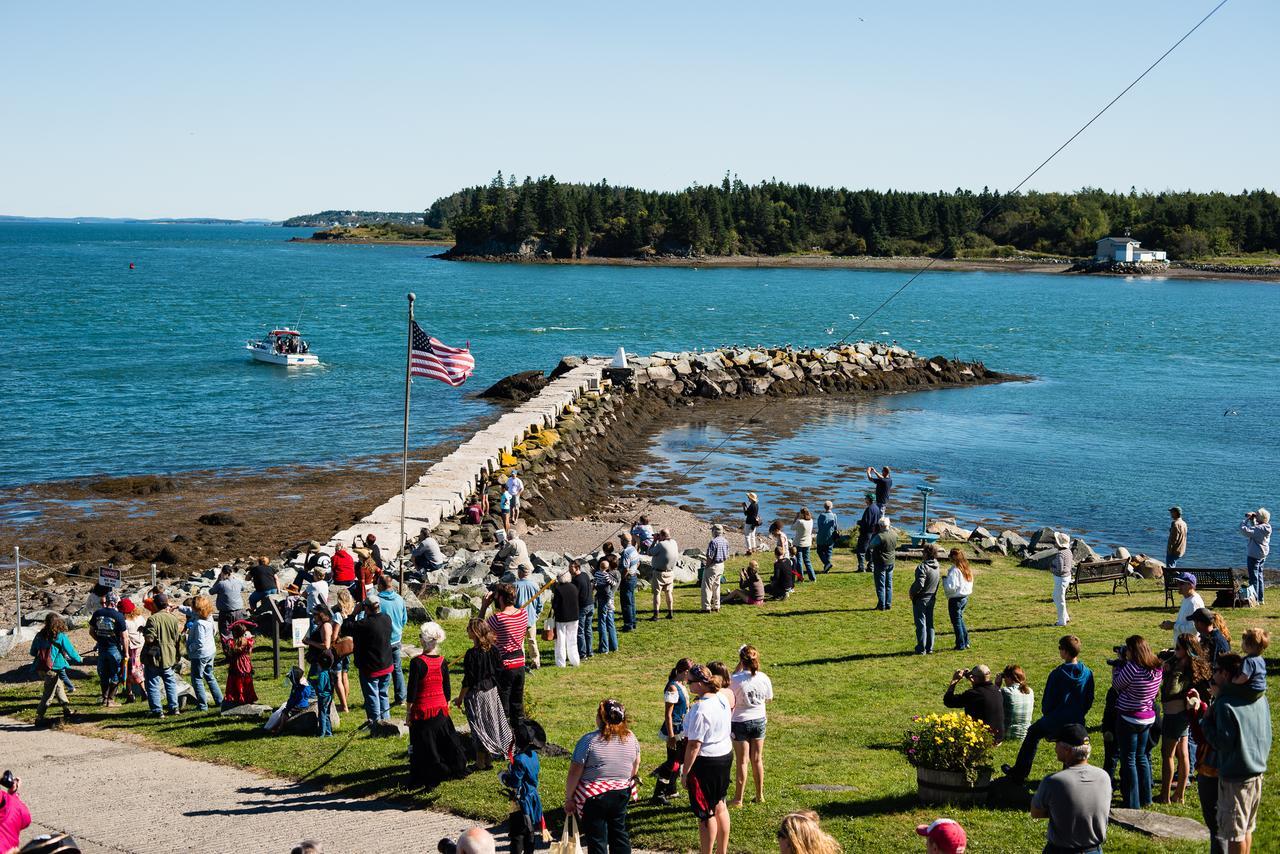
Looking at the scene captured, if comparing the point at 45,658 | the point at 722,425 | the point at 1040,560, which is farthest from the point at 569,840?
the point at 722,425

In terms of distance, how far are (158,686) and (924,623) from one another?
29.6 ft

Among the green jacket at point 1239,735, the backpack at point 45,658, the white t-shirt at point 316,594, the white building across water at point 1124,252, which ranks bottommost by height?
the white t-shirt at point 316,594

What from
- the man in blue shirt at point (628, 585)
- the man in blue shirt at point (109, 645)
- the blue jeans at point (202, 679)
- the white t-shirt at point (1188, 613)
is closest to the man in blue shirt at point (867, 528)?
the man in blue shirt at point (628, 585)

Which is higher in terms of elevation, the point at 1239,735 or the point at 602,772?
the point at 1239,735

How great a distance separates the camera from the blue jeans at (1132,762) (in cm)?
953

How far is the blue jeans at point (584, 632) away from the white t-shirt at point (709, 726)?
6.72m

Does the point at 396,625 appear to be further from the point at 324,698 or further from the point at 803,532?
the point at 803,532

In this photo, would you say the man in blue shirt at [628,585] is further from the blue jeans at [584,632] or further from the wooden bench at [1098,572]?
the wooden bench at [1098,572]

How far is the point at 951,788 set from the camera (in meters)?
9.60

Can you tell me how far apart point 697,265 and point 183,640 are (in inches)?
7323

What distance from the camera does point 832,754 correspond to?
11367 millimetres

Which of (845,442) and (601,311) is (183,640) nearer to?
(845,442)

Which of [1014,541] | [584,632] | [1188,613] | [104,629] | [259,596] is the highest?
[1188,613]

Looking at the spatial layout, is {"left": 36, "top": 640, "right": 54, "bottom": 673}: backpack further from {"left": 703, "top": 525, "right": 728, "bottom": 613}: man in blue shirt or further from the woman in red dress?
{"left": 703, "top": 525, "right": 728, "bottom": 613}: man in blue shirt
